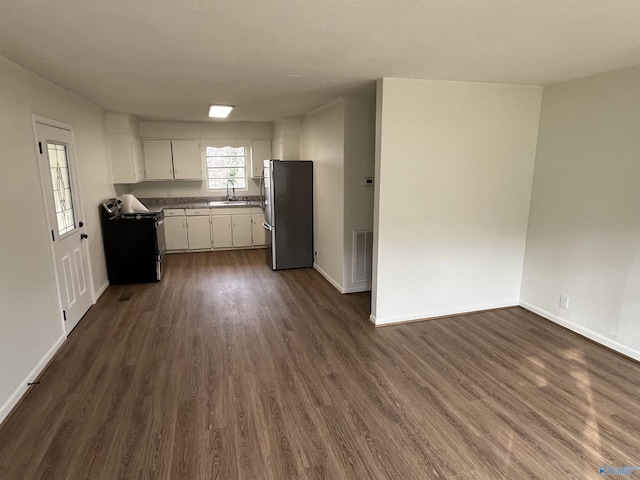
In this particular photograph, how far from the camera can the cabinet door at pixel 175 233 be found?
6695mm

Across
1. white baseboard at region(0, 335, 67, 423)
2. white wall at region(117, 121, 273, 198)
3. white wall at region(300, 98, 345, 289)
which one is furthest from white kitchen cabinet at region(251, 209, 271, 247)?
white baseboard at region(0, 335, 67, 423)

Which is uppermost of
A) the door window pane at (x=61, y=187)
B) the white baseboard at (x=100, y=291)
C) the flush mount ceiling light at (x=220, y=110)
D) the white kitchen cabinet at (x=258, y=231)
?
the flush mount ceiling light at (x=220, y=110)

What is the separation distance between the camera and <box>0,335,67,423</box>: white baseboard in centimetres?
238

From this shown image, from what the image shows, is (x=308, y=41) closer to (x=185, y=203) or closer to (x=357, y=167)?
(x=357, y=167)

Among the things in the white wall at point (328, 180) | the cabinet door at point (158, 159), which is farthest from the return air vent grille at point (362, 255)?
the cabinet door at point (158, 159)

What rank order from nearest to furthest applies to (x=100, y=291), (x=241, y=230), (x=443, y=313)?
(x=443, y=313)
(x=100, y=291)
(x=241, y=230)

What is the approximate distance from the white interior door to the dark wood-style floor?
0.33 meters

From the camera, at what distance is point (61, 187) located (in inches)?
144

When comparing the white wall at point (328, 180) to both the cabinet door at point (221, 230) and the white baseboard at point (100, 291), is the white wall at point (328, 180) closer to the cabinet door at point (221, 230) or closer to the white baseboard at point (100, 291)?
the cabinet door at point (221, 230)

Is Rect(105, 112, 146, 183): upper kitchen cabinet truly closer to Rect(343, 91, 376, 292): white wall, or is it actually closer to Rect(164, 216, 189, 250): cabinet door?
Rect(164, 216, 189, 250): cabinet door

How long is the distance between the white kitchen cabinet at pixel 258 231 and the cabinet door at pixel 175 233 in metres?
1.24

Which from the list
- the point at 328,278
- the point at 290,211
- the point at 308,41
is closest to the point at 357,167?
the point at 290,211

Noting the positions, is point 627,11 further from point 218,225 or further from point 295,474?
point 218,225

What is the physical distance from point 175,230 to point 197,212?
52 cm
